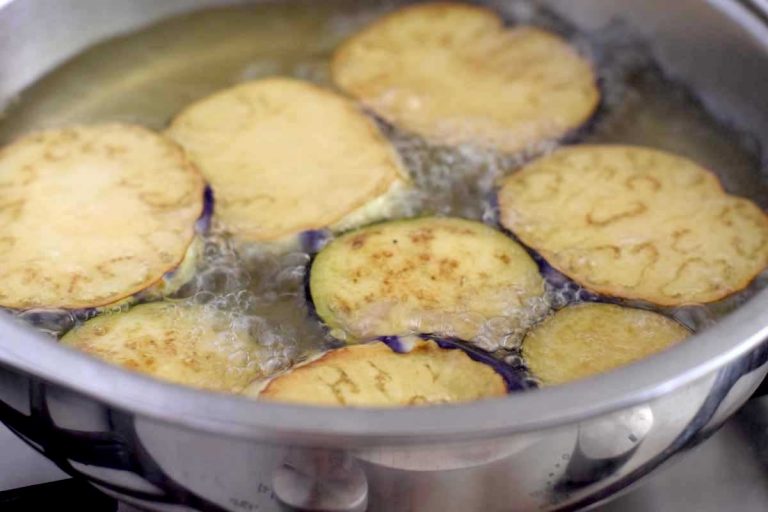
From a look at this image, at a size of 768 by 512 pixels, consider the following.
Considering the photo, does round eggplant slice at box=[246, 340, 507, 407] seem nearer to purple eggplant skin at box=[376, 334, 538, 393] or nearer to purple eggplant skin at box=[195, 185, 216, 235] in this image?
purple eggplant skin at box=[376, 334, 538, 393]

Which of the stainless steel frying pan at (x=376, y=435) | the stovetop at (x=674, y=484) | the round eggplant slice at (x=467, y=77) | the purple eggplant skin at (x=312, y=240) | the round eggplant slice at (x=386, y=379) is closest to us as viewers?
the stainless steel frying pan at (x=376, y=435)

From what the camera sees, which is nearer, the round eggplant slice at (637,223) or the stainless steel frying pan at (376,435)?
the stainless steel frying pan at (376,435)

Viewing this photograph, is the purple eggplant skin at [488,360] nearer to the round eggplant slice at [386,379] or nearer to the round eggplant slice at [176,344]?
the round eggplant slice at [386,379]

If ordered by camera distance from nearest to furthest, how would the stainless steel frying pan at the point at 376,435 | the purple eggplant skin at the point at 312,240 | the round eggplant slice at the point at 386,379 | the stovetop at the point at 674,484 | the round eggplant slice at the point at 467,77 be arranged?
1. the stainless steel frying pan at the point at 376,435
2. the round eggplant slice at the point at 386,379
3. the stovetop at the point at 674,484
4. the purple eggplant skin at the point at 312,240
5. the round eggplant slice at the point at 467,77

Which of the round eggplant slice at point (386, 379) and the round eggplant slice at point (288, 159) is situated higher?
the round eggplant slice at point (288, 159)

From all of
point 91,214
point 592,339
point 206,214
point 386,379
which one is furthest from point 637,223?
point 91,214

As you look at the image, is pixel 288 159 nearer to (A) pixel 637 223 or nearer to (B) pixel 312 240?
(B) pixel 312 240

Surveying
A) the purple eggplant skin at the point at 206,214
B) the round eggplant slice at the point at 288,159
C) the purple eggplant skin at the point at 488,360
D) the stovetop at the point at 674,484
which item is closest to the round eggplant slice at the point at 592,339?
the purple eggplant skin at the point at 488,360
